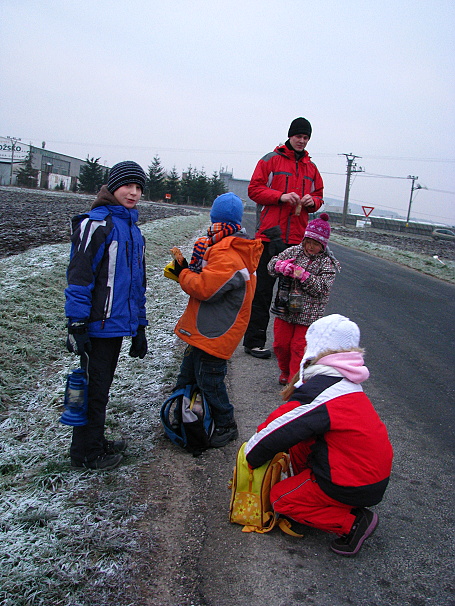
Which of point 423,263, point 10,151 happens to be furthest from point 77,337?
point 10,151

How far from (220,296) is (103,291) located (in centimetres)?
75

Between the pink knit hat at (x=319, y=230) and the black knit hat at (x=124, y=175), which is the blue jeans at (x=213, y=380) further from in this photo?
the pink knit hat at (x=319, y=230)

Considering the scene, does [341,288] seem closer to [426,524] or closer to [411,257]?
[426,524]

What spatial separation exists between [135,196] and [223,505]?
1847 mm

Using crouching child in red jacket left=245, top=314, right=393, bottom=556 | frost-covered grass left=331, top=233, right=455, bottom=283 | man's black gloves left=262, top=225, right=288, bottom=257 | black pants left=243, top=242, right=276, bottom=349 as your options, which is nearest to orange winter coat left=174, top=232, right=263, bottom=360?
crouching child in red jacket left=245, top=314, right=393, bottom=556

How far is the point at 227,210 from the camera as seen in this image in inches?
136

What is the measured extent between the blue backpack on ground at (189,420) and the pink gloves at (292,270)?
4.67ft

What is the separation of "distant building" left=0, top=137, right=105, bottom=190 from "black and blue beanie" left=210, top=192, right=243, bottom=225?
202 feet

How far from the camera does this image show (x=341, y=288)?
10359mm

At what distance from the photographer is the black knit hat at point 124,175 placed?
305 centimetres

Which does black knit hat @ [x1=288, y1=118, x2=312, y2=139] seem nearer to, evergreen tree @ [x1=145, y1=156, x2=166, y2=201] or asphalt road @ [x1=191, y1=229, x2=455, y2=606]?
asphalt road @ [x1=191, y1=229, x2=455, y2=606]

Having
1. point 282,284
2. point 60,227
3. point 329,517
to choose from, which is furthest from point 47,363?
point 60,227

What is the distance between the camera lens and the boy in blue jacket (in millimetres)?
2822

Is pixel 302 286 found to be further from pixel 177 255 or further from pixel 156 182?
pixel 156 182
